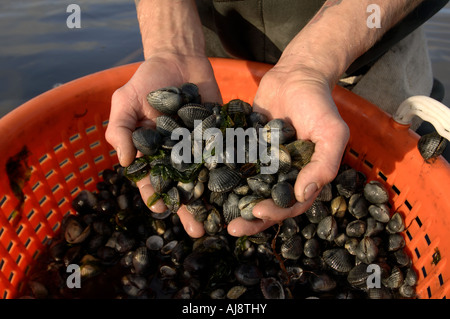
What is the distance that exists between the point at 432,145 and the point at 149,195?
1.72m

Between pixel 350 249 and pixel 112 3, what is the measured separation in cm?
559

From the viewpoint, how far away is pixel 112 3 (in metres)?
5.89

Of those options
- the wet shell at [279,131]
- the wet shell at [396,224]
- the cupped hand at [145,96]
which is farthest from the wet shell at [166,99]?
the wet shell at [396,224]

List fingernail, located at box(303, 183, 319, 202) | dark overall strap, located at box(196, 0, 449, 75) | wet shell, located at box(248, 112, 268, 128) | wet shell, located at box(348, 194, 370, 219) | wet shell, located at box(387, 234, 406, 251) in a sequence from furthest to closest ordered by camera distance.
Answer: dark overall strap, located at box(196, 0, 449, 75), wet shell, located at box(348, 194, 370, 219), wet shell, located at box(387, 234, 406, 251), wet shell, located at box(248, 112, 268, 128), fingernail, located at box(303, 183, 319, 202)

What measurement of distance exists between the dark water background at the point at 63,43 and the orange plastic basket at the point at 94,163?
1908mm

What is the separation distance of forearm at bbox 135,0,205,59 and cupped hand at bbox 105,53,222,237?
0.15 m

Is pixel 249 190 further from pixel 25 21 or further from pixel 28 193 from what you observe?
pixel 25 21

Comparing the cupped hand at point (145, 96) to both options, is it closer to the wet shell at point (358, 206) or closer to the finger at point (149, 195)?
the finger at point (149, 195)

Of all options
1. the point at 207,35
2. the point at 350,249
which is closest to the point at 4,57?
the point at 207,35

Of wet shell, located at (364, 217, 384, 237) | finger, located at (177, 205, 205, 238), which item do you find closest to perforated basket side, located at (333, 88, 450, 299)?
wet shell, located at (364, 217, 384, 237)

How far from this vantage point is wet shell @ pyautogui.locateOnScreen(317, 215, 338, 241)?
2.37 m

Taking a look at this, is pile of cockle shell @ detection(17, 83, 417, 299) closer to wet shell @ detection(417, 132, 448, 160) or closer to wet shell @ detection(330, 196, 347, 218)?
wet shell @ detection(330, 196, 347, 218)

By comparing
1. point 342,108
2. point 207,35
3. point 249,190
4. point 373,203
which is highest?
point 207,35

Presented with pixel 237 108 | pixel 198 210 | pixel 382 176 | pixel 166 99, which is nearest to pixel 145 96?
pixel 166 99
